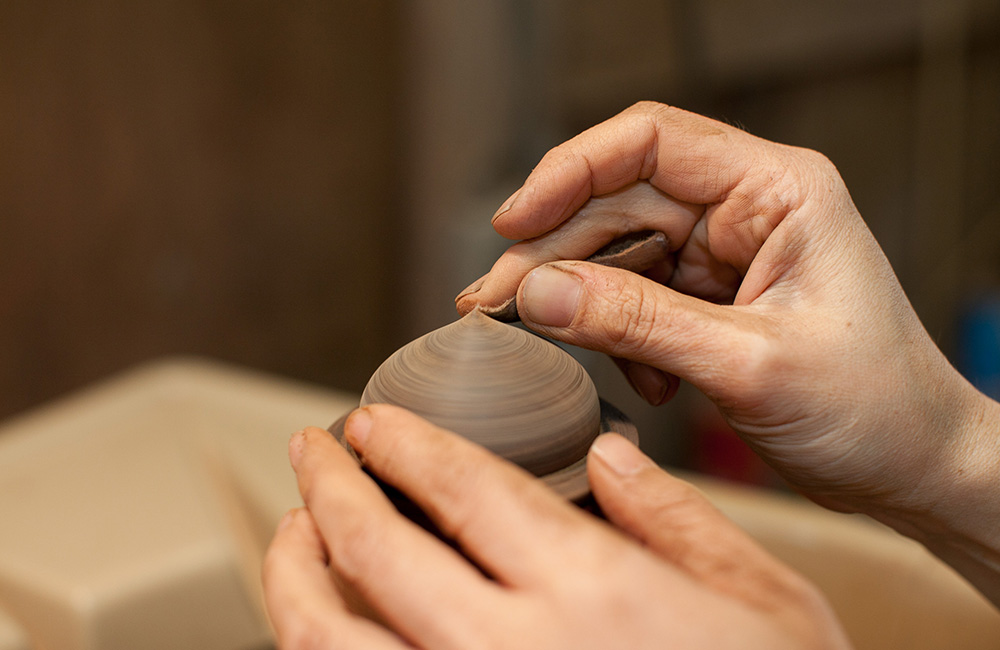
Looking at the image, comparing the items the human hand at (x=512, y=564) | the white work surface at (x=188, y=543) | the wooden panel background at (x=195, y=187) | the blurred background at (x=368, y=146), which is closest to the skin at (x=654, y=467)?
the human hand at (x=512, y=564)

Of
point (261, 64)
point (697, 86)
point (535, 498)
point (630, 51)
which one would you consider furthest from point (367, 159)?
point (535, 498)

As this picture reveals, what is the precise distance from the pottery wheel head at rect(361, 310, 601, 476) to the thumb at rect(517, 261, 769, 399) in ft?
0.12

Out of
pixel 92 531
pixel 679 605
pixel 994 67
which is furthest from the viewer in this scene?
pixel 994 67

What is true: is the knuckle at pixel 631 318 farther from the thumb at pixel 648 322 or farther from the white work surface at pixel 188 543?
the white work surface at pixel 188 543

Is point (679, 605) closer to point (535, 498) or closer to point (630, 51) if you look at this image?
point (535, 498)

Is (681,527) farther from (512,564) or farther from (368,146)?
(368,146)

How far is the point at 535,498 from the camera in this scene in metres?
0.35

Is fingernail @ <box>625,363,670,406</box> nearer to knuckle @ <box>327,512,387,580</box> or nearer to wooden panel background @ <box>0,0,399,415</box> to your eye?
knuckle @ <box>327,512,387,580</box>

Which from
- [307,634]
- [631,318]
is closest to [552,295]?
[631,318]

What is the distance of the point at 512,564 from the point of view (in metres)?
0.34

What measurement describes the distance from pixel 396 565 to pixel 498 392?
0.14 metres

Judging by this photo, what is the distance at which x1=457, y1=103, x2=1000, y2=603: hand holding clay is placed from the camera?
1.64 ft

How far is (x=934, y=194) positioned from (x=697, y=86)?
0.55 meters

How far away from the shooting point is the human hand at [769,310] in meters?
0.50
